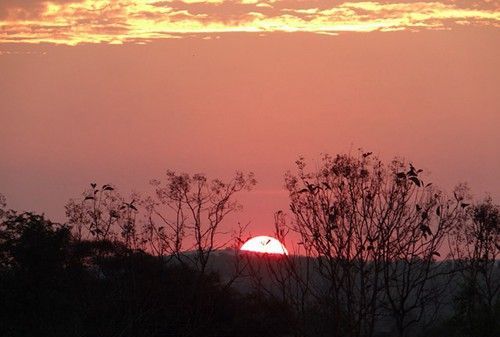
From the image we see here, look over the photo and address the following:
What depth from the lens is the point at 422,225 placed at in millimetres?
24609

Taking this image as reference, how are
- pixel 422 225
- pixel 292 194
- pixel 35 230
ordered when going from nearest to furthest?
pixel 422 225, pixel 292 194, pixel 35 230

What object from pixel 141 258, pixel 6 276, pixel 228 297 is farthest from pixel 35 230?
pixel 228 297

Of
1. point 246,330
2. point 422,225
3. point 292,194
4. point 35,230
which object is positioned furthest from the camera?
point 246,330

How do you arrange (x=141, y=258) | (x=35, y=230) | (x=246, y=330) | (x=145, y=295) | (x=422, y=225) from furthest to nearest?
(x=246, y=330) → (x=35, y=230) → (x=141, y=258) → (x=145, y=295) → (x=422, y=225)

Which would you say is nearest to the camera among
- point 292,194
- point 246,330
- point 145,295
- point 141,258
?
point 292,194

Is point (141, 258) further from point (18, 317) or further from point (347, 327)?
point (347, 327)

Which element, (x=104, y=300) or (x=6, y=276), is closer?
(x=104, y=300)

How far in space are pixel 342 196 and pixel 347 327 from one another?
3402mm

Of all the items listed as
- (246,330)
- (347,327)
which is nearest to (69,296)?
(246,330)

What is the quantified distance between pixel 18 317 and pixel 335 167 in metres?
15.6

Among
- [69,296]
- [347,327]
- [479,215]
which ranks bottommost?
[347,327]

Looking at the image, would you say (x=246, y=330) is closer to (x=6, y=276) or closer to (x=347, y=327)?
(x=6, y=276)

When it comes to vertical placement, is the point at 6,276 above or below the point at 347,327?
above

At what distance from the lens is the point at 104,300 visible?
34.6 m
